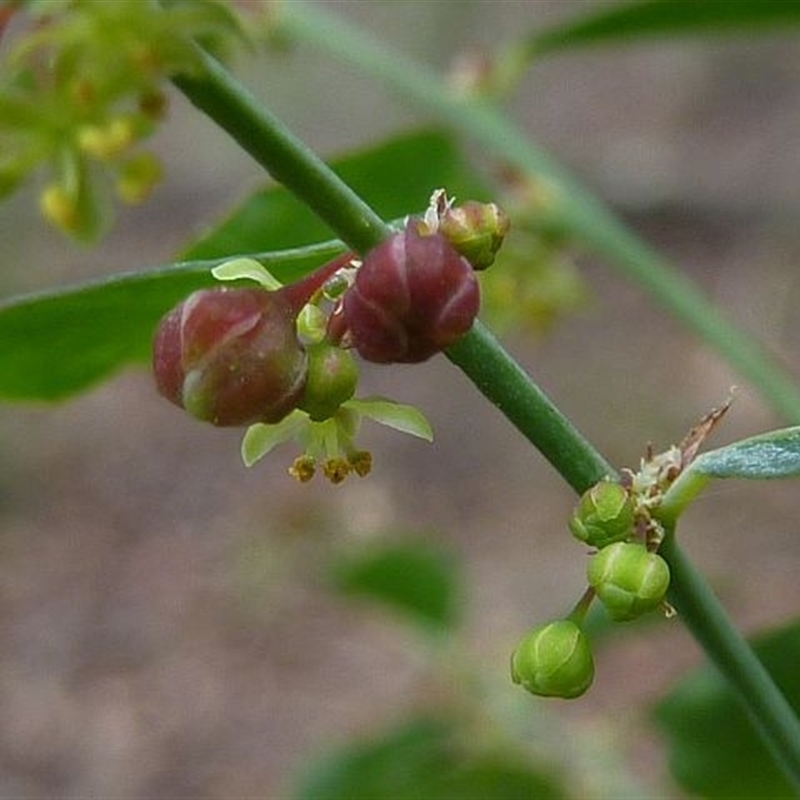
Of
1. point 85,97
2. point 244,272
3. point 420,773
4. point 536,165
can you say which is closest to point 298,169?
point 244,272

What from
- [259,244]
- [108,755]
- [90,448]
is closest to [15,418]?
[90,448]

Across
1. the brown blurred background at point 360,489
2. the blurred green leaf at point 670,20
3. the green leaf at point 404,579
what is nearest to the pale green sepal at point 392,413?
the blurred green leaf at point 670,20

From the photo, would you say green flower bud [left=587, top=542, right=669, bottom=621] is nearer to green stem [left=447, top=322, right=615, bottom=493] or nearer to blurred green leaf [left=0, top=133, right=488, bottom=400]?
green stem [left=447, top=322, right=615, bottom=493]

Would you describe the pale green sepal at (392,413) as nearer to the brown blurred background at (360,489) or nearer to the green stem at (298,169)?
the green stem at (298,169)

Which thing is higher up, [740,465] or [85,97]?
[85,97]

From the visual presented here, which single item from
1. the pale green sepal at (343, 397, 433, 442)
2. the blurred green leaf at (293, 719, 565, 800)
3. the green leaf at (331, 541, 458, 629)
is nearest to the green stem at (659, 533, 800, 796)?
the pale green sepal at (343, 397, 433, 442)

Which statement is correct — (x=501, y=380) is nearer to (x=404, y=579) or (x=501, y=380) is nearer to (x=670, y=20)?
(x=670, y=20)
